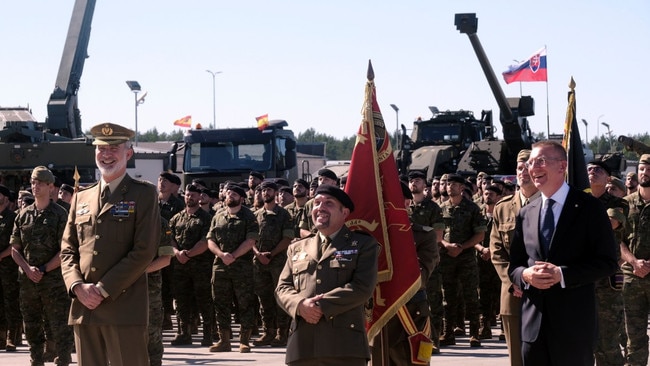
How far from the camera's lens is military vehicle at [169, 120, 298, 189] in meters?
20.0

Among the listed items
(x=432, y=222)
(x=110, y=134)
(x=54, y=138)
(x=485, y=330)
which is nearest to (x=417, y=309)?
(x=110, y=134)

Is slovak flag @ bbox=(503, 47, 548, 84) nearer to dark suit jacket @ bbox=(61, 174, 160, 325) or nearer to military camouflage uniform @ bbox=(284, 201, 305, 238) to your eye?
military camouflage uniform @ bbox=(284, 201, 305, 238)

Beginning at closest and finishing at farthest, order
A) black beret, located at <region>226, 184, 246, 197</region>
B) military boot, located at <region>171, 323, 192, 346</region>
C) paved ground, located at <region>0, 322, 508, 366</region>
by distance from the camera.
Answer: paved ground, located at <region>0, 322, 508, 366</region>
black beret, located at <region>226, 184, 246, 197</region>
military boot, located at <region>171, 323, 192, 346</region>

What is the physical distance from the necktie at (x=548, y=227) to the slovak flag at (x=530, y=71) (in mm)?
25646

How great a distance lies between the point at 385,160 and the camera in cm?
748

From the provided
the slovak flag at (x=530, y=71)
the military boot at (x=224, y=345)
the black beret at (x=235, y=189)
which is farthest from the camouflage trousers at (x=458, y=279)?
the slovak flag at (x=530, y=71)

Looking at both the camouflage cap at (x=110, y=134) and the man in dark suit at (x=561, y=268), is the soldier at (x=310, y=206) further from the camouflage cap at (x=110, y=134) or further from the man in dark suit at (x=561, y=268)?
the man in dark suit at (x=561, y=268)

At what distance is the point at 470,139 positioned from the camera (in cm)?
2727

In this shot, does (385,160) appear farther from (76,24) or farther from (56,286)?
(76,24)

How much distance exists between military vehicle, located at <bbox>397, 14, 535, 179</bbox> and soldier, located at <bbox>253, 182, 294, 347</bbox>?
11.3m

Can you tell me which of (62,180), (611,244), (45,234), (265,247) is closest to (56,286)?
(45,234)

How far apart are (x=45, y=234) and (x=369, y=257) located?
513 centimetres

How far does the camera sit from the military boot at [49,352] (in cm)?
1172

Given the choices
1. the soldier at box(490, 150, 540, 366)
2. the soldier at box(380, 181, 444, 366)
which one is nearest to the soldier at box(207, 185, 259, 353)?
the soldier at box(490, 150, 540, 366)
